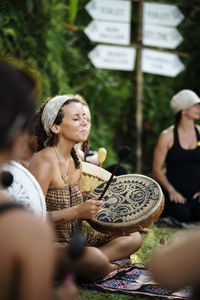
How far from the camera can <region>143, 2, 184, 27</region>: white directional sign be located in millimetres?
5107

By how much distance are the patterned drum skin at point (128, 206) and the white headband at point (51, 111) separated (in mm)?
552

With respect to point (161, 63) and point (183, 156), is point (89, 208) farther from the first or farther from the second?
point (161, 63)

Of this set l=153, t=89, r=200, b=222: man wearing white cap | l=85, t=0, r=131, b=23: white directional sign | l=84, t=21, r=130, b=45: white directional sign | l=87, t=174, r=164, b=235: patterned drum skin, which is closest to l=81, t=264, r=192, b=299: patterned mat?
l=87, t=174, r=164, b=235: patterned drum skin

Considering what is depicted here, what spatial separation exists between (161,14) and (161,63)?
2.09ft

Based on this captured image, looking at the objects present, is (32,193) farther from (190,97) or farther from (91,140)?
(91,140)

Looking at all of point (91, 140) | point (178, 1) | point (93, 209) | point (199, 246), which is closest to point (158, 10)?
point (178, 1)

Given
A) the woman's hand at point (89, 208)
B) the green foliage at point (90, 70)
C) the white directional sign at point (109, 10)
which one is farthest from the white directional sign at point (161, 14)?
the woman's hand at point (89, 208)

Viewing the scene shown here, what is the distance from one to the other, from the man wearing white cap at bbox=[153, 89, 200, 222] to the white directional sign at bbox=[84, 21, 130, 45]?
122 cm

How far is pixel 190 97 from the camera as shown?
429 centimetres

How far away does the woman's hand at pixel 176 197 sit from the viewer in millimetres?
4191

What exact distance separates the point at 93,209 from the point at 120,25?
335 cm

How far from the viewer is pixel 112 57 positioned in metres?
4.98

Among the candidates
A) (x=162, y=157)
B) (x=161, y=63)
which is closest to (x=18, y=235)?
(x=162, y=157)

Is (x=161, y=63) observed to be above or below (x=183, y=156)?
above
